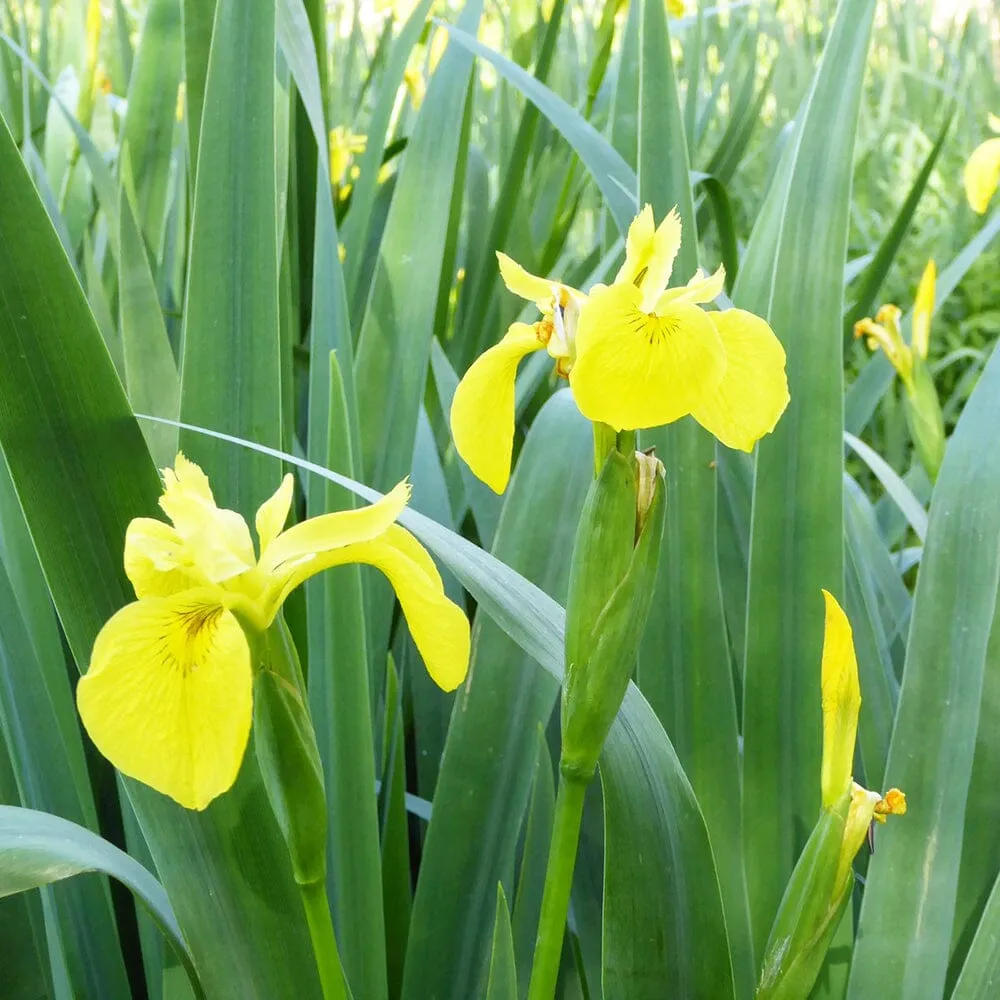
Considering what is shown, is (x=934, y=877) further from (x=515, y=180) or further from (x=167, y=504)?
(x=515, y=180)

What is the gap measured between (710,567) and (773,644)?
5cm

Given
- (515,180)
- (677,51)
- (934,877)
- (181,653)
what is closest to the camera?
(181,653)

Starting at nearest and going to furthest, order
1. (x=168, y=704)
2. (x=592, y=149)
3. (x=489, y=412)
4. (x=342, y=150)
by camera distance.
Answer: (x=168, y=704), (x=489, y=412), (x=592, y=149), (x=342, y=150)

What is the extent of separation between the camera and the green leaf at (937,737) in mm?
461

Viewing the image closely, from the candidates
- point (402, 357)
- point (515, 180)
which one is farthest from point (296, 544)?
point (515, 180)

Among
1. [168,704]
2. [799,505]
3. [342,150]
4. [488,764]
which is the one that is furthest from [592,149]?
[342,150]

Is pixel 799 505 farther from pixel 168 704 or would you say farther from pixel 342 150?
pixel 342 150

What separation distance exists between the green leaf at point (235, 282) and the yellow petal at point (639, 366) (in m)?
0.21

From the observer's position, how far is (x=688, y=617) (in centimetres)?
55

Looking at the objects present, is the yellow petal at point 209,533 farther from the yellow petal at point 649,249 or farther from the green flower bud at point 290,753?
the yellow petal at point 649,249

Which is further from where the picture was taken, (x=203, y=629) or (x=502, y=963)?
(x=502, y=963)

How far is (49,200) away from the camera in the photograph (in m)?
0.75

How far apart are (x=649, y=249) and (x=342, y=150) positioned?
101cm

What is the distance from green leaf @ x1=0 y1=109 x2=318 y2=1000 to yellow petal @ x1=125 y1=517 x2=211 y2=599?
3.7 inches
